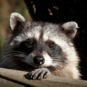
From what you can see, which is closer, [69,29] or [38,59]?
[38,59]

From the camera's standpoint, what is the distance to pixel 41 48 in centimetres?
340

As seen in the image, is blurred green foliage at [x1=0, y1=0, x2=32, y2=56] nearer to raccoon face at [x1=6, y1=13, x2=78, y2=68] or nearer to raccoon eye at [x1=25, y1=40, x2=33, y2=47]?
raccoon face at [x1=6, y1=13, x2=78, y2=68]

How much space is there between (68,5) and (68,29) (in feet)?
2.35

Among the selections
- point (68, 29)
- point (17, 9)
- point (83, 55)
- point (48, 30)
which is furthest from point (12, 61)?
point (17, 9)

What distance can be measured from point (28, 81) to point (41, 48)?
1.07 m

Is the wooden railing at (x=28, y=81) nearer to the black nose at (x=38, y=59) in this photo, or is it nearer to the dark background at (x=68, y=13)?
the black nose at (x=38, y=59)

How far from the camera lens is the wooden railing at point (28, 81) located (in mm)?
2243

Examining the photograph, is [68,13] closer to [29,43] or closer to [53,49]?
[53,49]

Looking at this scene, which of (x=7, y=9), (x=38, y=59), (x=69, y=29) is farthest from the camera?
(x=7, y=9)

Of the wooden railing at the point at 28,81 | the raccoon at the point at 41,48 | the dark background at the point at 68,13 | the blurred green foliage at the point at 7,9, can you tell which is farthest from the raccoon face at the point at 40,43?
the blurred green foliage at the point at 7,9

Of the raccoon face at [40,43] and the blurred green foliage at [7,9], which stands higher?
the blurred green foliage at [7,9]

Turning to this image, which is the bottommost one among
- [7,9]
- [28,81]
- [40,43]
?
[28,81]

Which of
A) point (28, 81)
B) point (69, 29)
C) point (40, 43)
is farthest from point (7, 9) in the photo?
point (28, 81)

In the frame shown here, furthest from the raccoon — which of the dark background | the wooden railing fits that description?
the wooden railing
